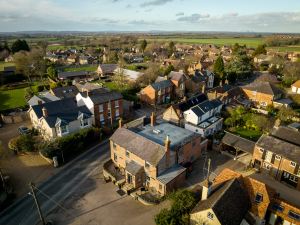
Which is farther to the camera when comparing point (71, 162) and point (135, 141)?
point (71, 162)

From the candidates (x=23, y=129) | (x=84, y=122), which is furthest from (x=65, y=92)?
(x=84, y=122)

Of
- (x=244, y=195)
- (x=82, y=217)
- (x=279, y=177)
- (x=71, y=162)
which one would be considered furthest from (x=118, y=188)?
(x=279, y=177)

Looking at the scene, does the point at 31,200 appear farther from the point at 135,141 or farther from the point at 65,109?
the point at 65,109

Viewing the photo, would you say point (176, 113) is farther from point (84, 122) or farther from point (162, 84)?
point (162, 84)

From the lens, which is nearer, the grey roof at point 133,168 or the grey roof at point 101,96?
the grey roof at point 133,168

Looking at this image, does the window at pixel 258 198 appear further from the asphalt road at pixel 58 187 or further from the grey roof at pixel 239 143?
the asphalt road at pixel 58 187

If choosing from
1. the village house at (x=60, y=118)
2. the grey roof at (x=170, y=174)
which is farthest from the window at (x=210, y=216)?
the village house at (x=60, y=118)

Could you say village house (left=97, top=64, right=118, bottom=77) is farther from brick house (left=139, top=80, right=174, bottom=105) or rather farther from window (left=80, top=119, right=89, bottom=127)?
window (left=80, top=119, right=89, bottom=127)
